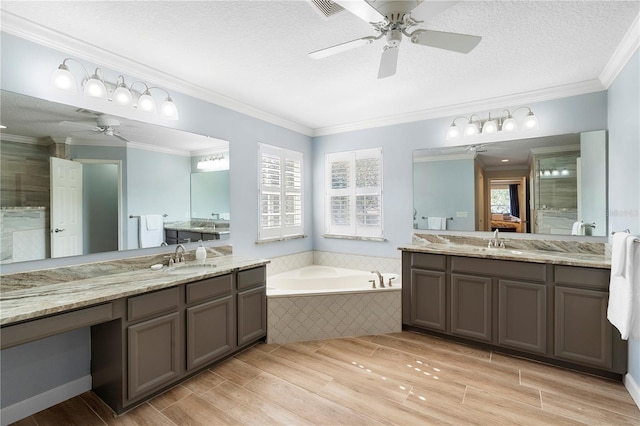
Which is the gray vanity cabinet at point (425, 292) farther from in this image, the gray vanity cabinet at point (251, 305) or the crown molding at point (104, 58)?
the crown molding at point (104, 58)

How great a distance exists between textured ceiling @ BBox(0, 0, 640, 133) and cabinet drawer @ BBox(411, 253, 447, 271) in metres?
1.77

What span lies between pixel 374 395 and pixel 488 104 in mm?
3258

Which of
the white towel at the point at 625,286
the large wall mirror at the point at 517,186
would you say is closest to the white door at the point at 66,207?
the large wall mirror at the point at 517,186

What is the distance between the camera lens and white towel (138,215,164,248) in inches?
106

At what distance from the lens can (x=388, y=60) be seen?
6.68 feet

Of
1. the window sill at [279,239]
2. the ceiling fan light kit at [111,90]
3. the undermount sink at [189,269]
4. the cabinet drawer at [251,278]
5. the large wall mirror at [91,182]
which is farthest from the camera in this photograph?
the window sill at [279,239]

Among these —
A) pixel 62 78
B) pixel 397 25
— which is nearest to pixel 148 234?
pixel 62 78

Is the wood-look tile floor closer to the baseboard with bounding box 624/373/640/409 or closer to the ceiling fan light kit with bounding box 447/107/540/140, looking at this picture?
the baseboard with bounding box 624/373/640/409

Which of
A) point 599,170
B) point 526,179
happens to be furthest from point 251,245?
point 599,170

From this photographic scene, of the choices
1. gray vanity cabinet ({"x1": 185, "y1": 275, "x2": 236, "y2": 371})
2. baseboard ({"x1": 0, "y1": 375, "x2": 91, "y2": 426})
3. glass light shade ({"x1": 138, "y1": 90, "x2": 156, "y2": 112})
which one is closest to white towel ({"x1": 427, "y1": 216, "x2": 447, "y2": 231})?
gray vanity cabinet ({"x1": 185, "y1": 275, "x2": 236, "y2": 371})

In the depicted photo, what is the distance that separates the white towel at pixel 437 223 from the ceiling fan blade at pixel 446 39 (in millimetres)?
2307

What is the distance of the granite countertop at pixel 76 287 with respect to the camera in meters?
1.70

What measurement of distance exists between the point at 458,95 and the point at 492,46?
1.03m

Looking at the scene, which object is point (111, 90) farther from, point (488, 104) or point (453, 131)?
point (488, 104)
